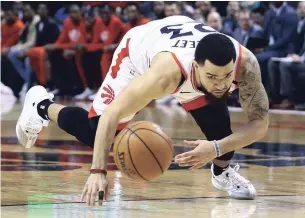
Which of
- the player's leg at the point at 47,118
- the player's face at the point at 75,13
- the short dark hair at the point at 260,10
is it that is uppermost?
the player's leg at the point at 47,118

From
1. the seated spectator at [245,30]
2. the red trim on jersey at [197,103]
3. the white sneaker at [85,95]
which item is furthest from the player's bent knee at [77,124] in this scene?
the white sneaker at [85,95]

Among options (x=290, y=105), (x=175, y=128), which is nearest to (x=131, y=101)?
(x=175, y=128)

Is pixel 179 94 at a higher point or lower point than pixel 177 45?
lower

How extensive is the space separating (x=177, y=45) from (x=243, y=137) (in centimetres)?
69

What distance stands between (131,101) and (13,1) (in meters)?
15.6

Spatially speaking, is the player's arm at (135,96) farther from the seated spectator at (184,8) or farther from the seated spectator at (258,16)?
the seated spectator at (184,8)

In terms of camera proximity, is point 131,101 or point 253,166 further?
point 253,166

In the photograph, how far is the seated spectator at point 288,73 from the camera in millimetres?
14352

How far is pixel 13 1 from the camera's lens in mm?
20062

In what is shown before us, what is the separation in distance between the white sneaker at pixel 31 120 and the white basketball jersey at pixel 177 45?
1111 mm

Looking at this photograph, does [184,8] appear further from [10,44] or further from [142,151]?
[142,151]

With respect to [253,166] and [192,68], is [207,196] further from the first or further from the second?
Result: [253,166]

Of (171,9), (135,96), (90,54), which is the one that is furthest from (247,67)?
(90,54)

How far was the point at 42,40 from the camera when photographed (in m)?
18.7
